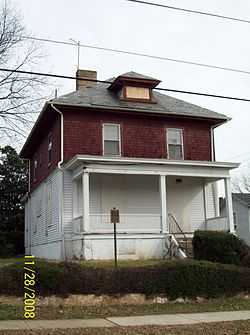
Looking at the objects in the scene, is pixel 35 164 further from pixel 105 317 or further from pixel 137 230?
pixel 105 317

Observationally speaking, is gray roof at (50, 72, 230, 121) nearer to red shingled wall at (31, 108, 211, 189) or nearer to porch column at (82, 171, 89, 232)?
red shingled wall at (31, 108, 211, 189)

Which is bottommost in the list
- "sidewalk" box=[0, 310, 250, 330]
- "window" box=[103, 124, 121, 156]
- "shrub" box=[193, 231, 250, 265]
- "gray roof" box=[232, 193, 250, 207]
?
"sidewalk" box=[0, 310, 250, 330]

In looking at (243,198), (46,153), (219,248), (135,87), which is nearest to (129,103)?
(135,87)

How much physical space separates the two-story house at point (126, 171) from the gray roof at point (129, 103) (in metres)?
0.05

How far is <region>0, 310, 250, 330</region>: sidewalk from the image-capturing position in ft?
36.3

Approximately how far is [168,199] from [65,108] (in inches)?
262

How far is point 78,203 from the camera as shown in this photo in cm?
2255

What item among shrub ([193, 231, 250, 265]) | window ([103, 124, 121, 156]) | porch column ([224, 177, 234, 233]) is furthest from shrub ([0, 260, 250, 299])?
window ([103, 124, 121, 156])

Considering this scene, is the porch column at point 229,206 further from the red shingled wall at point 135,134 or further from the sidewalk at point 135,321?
the sidewalk at point 135,321

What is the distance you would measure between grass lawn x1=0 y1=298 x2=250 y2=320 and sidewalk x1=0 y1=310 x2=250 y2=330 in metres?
0.61

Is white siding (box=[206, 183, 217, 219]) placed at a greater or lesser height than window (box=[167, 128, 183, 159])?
lesser

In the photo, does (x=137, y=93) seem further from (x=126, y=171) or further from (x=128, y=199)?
(x=126, y=171)

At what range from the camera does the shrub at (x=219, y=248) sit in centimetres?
1811

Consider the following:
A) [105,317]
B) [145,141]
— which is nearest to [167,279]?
[105,317]
